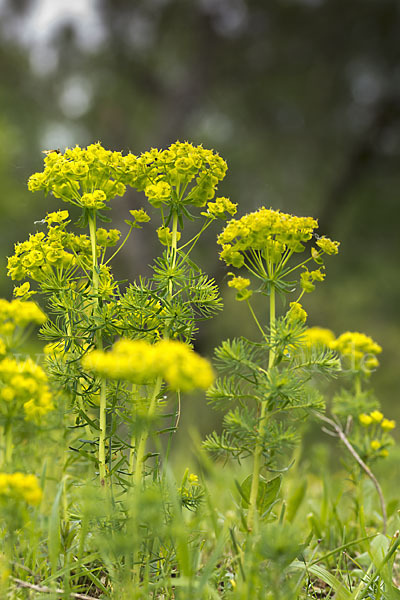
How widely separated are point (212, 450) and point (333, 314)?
778 centimetres

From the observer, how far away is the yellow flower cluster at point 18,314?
155cm

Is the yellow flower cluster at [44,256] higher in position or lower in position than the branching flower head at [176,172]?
lower

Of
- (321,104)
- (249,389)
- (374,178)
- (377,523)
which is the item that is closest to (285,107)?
(321,104)

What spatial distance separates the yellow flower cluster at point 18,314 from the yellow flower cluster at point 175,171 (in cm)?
44

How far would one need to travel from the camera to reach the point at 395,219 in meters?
8.01

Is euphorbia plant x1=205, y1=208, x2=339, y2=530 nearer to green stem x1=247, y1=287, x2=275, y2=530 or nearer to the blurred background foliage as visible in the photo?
green stem x1=247, y1=287, x2=275, y2=530

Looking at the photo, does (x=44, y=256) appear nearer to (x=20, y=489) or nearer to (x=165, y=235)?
(x=165, y=235)

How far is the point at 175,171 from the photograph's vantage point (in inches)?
60.7

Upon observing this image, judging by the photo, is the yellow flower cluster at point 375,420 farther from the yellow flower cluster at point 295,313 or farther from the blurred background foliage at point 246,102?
the blurred background foliage at point 246,102

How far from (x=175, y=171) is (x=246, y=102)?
6997 millimetres

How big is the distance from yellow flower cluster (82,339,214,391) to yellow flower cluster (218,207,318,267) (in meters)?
0.49

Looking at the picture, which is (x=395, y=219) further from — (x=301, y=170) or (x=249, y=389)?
(x=249, y=389)

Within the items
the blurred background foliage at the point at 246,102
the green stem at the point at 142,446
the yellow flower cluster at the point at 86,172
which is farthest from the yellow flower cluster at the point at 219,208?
the blurred background foliage at the point at 246,102

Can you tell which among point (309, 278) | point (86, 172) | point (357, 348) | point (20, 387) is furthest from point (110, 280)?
point (357, 348)
